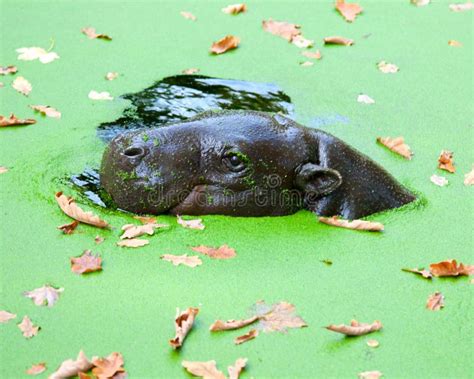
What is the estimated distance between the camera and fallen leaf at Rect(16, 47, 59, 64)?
8164mm

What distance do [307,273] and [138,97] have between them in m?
3.06

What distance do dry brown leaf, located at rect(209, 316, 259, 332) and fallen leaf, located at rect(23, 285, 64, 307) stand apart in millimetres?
938

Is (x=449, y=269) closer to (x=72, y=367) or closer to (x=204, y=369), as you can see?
(x=204, y=369)

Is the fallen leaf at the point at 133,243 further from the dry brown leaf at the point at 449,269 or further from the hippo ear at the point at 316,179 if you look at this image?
the dry brown leaf at the point at 449,269

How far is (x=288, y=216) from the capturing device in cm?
570

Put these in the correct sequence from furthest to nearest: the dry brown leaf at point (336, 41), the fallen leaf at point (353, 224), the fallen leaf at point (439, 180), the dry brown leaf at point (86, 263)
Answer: the dry brown leaf at point (336, 41) < the fallen leaf at point (439, 180) < the fallen leaf at point (353, 224) < the dry brown leaf at point (86, 263)

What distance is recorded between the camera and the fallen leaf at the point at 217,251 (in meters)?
5.29

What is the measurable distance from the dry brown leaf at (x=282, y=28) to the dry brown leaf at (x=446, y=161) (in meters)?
2.77

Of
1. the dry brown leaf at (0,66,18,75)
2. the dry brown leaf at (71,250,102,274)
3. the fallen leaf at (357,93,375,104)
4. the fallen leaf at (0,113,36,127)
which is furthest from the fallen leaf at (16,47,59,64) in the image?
the dry brown leaf at (71,250,102,274)

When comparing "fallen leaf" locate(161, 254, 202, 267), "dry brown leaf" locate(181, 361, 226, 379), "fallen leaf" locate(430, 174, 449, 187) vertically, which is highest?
"dry brown leaf" locate(181, 361, 226, 379)

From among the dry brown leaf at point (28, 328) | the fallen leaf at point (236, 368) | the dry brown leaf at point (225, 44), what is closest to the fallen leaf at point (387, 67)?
the dry brown leaf at point (225, 44)

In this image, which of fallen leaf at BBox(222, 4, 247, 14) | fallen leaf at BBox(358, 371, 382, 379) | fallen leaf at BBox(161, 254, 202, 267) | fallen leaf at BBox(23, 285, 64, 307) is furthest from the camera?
fallen leaf at BBox(222, 4, 247, 14)

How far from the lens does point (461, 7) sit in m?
9.79

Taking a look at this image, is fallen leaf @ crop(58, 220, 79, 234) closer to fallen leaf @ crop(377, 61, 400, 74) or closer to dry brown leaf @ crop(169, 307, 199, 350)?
dry brown leaf @ crop(169, 307, 199, 350)
